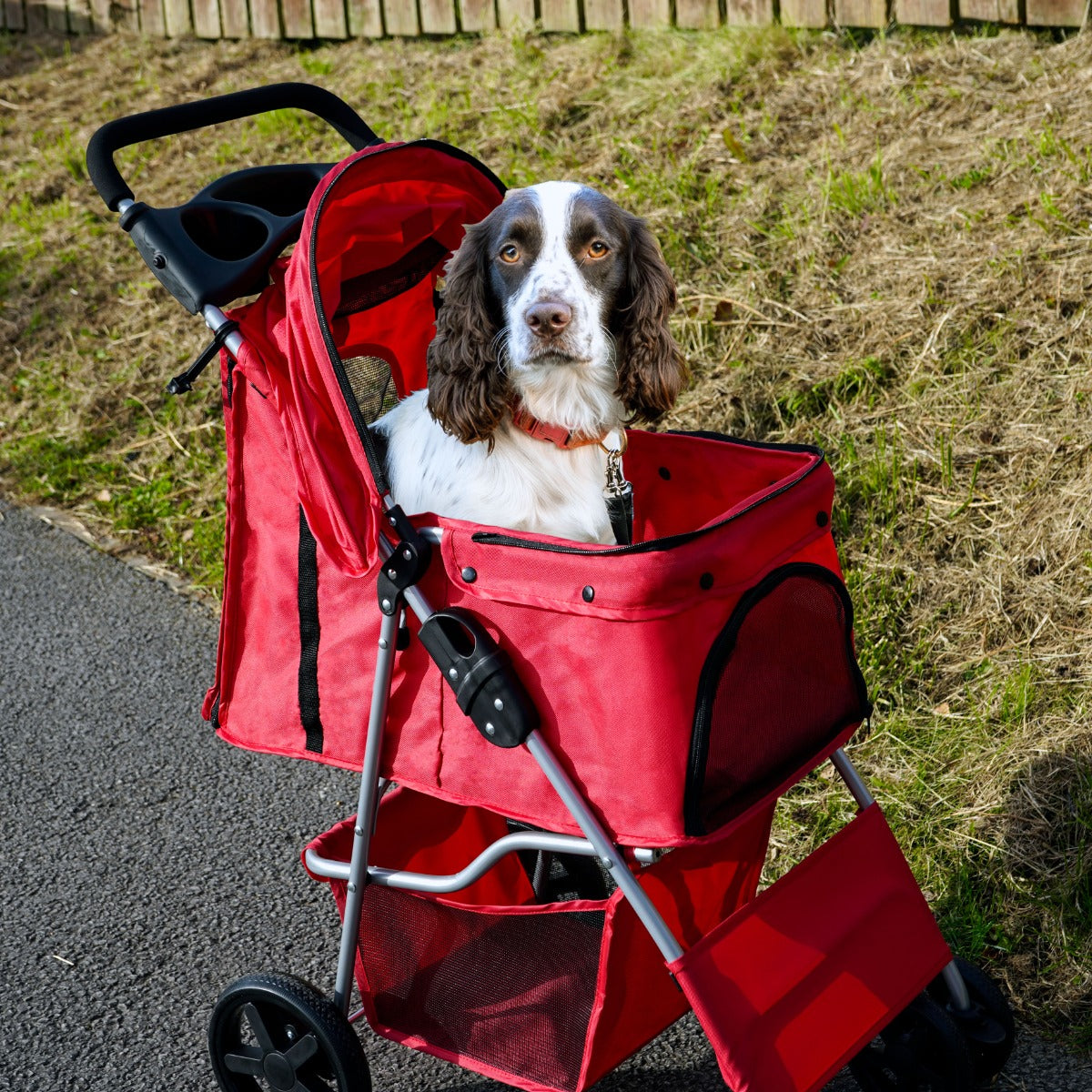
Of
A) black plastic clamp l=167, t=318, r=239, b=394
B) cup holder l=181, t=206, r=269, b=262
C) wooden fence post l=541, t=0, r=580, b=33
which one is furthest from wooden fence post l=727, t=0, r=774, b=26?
black plastic clamp l=167, t=318, r=239, b=394

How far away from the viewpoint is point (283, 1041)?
255 cm

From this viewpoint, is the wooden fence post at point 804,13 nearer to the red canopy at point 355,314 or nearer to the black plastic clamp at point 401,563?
the red canopy at point 355,314

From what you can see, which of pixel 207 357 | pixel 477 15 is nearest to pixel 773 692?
pixel 207 357

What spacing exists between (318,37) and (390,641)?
7294 millimetres

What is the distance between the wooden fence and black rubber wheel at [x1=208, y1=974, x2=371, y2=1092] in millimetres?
4980

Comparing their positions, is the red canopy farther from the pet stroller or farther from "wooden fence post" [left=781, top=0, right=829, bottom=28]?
"wooden fence post" [left=781, top=0, right=829, bottom=28]

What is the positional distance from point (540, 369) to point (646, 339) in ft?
0.98

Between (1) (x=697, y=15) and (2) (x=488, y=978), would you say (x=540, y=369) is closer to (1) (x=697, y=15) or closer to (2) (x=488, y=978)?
(2) (x=488, y=978)

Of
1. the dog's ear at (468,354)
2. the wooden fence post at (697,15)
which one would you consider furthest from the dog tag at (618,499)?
the wooden fence post at (697,15)

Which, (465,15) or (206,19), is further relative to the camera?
(206,19)

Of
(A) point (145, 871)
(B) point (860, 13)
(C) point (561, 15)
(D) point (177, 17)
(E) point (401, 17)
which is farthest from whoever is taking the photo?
(D) point (177, 17)

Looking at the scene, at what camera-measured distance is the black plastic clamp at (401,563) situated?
222 cm

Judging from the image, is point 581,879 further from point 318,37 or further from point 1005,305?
point 318,37

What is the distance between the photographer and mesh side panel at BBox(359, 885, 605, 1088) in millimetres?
2430
